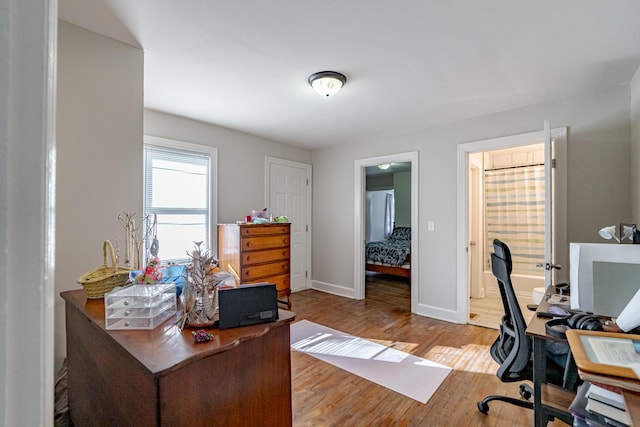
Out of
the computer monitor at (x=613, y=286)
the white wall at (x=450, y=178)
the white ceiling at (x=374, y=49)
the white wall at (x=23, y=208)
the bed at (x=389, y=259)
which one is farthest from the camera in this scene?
the bed at (x=389, y=259)

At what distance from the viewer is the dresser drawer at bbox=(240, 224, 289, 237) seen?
135 inches

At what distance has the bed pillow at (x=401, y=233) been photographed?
21.7 ft

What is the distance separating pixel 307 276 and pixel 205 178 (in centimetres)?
231

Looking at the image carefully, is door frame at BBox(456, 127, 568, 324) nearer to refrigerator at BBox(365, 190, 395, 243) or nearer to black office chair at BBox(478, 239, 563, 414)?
black office chair at BBox(478, 239, 563, 414)

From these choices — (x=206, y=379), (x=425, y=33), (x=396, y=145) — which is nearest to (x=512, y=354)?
(x=206, y=379)

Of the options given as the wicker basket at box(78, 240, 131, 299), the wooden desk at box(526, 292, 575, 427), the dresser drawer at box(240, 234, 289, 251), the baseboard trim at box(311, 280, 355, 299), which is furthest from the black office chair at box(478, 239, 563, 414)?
the baseboard trim at box(311, 280, 355, 299)

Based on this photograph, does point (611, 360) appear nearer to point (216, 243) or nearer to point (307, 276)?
point (216, 243)

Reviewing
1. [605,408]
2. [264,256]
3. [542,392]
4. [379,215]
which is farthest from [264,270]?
[379,215]

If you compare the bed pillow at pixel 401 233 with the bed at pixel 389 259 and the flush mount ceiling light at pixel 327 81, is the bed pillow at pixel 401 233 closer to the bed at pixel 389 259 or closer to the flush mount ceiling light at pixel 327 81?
the bed at pixel 389 259

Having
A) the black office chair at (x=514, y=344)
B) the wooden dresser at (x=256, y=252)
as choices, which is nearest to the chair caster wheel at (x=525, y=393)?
the black office chair at (x=514, y=344)

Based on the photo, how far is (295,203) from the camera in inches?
189

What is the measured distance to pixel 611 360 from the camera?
2.90ft

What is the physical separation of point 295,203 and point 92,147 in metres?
3.12

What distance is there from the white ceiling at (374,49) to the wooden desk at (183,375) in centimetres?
163
